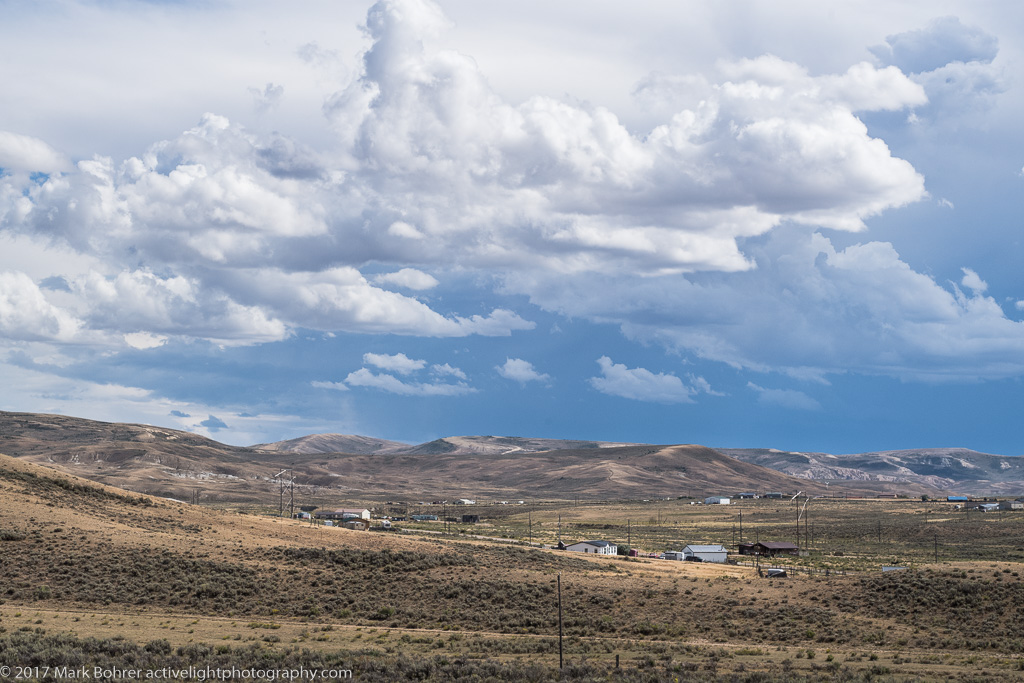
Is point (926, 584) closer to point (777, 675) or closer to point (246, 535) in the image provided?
point (777, 675)

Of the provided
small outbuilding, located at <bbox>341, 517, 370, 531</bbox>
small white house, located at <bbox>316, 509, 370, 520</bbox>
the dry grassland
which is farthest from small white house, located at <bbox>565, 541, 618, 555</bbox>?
small white house, located at <bbox>316, 509, 370, 520</bbox>

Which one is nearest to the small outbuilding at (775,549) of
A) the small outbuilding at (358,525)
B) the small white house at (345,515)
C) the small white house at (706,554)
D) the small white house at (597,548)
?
the small white house at (706,554)

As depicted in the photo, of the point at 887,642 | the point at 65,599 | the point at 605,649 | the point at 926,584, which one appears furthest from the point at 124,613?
the point at 926,584

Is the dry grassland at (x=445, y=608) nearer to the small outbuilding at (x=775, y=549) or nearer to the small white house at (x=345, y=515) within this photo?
the small outbuilding at (x=775, y=549)

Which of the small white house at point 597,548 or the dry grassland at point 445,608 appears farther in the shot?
the small white house at point 597,548

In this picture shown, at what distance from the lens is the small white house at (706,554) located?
329 ft

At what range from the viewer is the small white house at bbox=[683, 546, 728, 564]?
100 metres

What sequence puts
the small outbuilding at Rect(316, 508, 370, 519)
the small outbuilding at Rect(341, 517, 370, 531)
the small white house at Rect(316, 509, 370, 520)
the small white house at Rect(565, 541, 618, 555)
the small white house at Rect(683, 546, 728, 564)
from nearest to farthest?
the small white house at Rect(683, 546, 728, 564), the small white house at Rect(565, 541, 618, 555), the small outbuilding at Rect(341, 517, 370, 531), the small white house at Rect(316, 509, 370, 520), the small outbuilding at Rect(316, 508, 370, 519)

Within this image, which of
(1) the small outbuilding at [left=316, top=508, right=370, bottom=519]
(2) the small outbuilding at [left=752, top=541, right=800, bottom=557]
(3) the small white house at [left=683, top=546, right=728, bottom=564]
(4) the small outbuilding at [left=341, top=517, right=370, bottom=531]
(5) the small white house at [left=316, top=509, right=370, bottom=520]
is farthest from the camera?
(1) the small outbuilding at [left=316, top=508, right=370, bottom=519]

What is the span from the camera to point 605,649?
4666 cm

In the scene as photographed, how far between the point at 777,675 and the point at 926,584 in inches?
1051

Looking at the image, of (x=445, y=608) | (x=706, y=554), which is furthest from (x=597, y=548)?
(x=445, y=608)

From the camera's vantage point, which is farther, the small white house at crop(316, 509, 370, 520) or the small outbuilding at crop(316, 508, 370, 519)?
the small outbuilding at crop(316, 508, 370, 519)

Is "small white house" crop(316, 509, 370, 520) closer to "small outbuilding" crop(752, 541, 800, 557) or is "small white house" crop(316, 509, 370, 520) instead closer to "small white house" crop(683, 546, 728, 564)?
"small white house" crop(683, 546, 728, 564)
